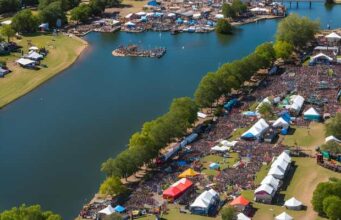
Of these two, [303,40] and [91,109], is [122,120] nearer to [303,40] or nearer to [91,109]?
[91,109]

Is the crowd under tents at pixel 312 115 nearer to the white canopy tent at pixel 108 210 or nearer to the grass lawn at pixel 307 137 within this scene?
the grass lawn at pixel 307 137

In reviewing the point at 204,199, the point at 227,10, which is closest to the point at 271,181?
the point at 204,199

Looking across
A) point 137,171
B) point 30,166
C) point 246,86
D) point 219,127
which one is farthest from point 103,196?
point 246,86

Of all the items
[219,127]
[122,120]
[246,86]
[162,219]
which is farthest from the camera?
[246,86]

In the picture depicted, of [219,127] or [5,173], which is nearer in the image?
[5,173]

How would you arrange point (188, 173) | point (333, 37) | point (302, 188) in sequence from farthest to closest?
1. point (333, 37)
2. point (188, 173)
3. point (302, 188)

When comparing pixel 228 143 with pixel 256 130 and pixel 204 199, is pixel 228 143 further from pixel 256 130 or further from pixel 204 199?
pixel 204 199
